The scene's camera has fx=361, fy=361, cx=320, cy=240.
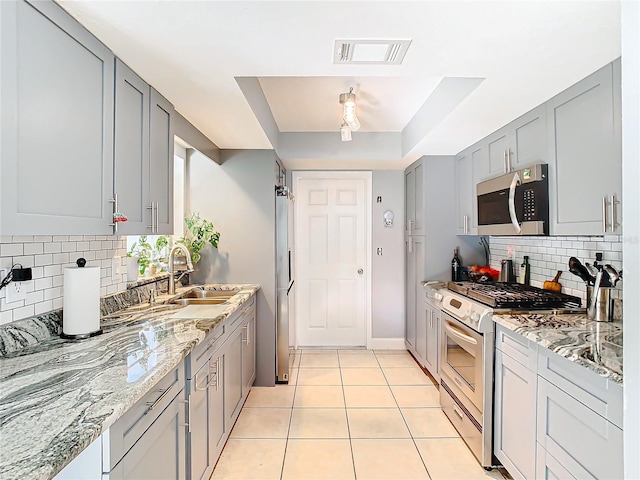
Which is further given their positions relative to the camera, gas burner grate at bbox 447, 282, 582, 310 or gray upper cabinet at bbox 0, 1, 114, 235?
gas burner grate at bbox 447, 282, 582, 310

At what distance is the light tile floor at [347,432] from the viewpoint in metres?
2.18

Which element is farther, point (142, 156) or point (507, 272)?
point (507, 272)

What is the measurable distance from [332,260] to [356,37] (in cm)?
327

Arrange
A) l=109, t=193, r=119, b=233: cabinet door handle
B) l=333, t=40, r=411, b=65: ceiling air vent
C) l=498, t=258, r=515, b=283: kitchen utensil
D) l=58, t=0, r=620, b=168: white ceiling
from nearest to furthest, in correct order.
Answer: l=58, t=0, r=620, b=168: white ceiling, l=333, t=40, r=411, b=65: ceiling air vent, l=109, t=193, r=119, b=233: cabinet door handle, l=498, t=258, r=515, b=283: kitchen utensil

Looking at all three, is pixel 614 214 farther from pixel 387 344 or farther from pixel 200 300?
pixel 387 344

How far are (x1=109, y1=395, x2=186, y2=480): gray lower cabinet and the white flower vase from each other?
3.66 ft

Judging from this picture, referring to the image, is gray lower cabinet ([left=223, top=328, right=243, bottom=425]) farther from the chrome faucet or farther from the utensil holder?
the utensil holder

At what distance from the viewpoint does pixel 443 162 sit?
3.60 meters

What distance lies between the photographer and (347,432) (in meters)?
2.58

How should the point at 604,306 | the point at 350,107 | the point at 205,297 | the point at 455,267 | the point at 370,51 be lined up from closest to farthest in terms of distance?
the point at 370,51 < the point at 604,306 < the point at 350,107 < the point at 205,297 < the point at 455,267

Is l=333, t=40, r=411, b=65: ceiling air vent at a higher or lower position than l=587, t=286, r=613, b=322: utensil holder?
higher

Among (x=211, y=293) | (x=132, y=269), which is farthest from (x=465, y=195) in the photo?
(x=132, y=269)

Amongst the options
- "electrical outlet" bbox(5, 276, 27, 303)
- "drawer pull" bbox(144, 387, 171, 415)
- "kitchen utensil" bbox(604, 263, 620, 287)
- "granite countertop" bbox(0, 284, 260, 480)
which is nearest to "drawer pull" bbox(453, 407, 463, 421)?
"kitchen utensil" bbox(604, 263, 620, 287)

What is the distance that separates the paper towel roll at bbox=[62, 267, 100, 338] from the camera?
1.56m
